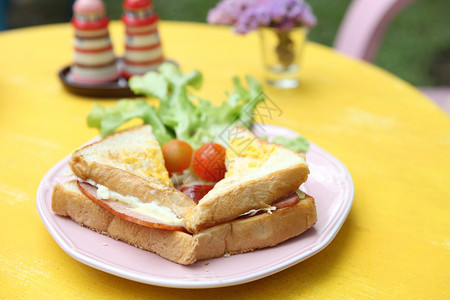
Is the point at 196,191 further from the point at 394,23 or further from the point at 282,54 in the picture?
the point at 394,23

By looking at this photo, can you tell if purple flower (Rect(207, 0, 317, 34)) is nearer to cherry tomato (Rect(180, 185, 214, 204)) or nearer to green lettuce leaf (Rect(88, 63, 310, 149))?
green lettuce leaf (Rect(88, 63, 310, 149))

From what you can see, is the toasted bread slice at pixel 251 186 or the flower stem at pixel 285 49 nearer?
the toasted bread slice at pixel 251 186

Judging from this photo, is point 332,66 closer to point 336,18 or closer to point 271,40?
point 271,40

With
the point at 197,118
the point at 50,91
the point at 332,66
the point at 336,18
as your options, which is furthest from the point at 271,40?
the point at 336,18

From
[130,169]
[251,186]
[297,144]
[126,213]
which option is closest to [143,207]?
[126,213]

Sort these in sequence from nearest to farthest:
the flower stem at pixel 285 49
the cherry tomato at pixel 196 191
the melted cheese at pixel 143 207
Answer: the melted cheese at pixel 143 207 < the cherry tomato at pixel 196 191 < the flower stem at pixel 285 49

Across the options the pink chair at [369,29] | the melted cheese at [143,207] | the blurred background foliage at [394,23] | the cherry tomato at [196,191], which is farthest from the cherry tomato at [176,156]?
the blurred background foliage at [394,23]

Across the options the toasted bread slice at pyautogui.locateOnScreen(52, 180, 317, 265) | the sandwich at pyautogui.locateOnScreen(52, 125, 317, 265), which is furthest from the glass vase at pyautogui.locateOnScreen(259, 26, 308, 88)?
the toasted bread slice at pyautogui.locateOnScreen(52, 180, 317, 265)

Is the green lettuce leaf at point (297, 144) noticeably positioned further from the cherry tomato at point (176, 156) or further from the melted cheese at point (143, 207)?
the melted cheese at point (143, 207)
